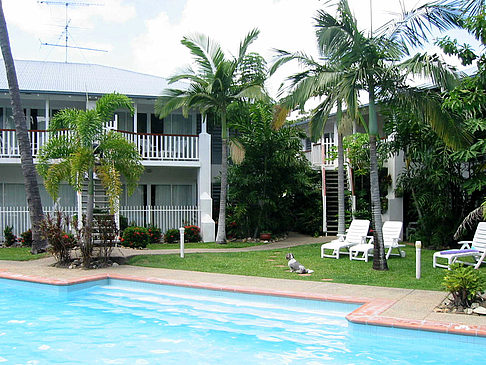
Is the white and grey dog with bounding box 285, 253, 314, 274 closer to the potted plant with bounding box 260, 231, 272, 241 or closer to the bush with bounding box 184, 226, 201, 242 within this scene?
the potted plant with bounding box 260, 231, 272, 241

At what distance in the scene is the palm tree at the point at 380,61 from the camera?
36.6 ft

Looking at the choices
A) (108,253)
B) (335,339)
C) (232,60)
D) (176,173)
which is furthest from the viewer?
(176,173)

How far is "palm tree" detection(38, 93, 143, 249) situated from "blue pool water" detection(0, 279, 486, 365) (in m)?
3.16

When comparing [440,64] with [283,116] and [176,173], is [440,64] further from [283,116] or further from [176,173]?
[176,173]

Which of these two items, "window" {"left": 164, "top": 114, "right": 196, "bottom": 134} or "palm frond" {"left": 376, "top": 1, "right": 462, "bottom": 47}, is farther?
"window" {"left": 164, "top": 114, "right": 196, "bottom": 134}

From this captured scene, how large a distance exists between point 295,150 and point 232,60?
441cm

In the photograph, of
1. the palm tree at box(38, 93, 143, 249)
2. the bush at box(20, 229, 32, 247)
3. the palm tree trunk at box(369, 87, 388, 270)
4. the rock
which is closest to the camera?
the rock

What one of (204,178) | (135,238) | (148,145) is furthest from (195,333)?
(148,145)

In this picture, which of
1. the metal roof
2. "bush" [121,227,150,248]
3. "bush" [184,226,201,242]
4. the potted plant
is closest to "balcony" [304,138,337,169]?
the potted plant

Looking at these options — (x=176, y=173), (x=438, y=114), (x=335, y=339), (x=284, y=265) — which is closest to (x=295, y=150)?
(x=176, y=173)

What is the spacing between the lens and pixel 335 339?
299 inches

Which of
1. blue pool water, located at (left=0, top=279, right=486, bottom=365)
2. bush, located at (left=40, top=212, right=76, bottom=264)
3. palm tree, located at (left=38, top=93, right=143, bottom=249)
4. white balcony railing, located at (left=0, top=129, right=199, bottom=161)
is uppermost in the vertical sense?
white balcony railing, located at (left=0, top=129, right=199, bottom=161)

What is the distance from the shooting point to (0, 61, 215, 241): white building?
→ 63.5 ft

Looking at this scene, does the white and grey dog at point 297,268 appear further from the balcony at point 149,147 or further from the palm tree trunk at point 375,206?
the balcony at point 149,147
